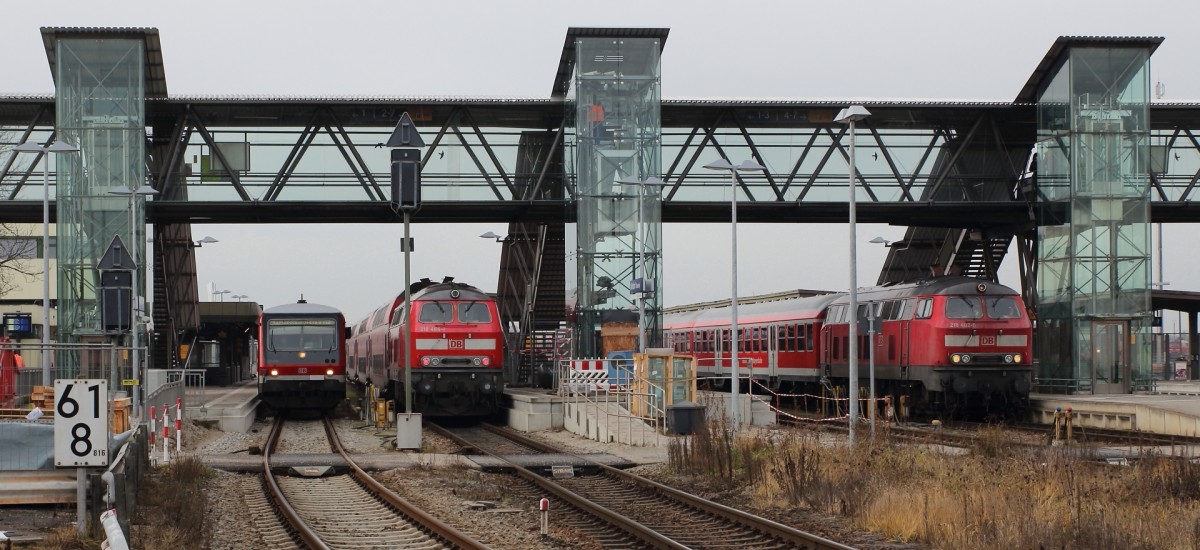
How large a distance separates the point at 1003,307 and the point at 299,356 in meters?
18.0

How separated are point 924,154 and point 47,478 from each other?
33.7 m

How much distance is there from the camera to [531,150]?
1751 inches

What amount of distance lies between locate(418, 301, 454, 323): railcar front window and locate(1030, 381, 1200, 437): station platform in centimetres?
1377

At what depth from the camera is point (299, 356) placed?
3719cm

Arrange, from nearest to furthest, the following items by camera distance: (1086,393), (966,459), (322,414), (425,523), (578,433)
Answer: (425,523) → (966,459) → (578,433) → (1086,393) → (322,414)

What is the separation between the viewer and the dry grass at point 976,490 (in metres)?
12.4

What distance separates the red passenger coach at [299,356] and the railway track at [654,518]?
17.9 metres

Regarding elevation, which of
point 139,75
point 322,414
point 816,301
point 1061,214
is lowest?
point 322,414

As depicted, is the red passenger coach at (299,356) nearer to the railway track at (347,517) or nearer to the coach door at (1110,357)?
the railway track at (347,517)

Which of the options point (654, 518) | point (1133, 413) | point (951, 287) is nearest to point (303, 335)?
point (951, 287)

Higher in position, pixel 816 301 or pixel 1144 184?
pixel 1144 184

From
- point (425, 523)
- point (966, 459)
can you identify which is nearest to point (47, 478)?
point (425, 523)

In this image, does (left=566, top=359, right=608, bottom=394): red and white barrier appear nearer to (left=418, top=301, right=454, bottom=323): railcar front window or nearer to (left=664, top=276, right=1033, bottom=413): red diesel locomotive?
(left=418, top=301, right=454, bottom=323): railcar front window

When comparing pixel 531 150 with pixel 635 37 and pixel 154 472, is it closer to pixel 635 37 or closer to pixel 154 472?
pixel 635 37
